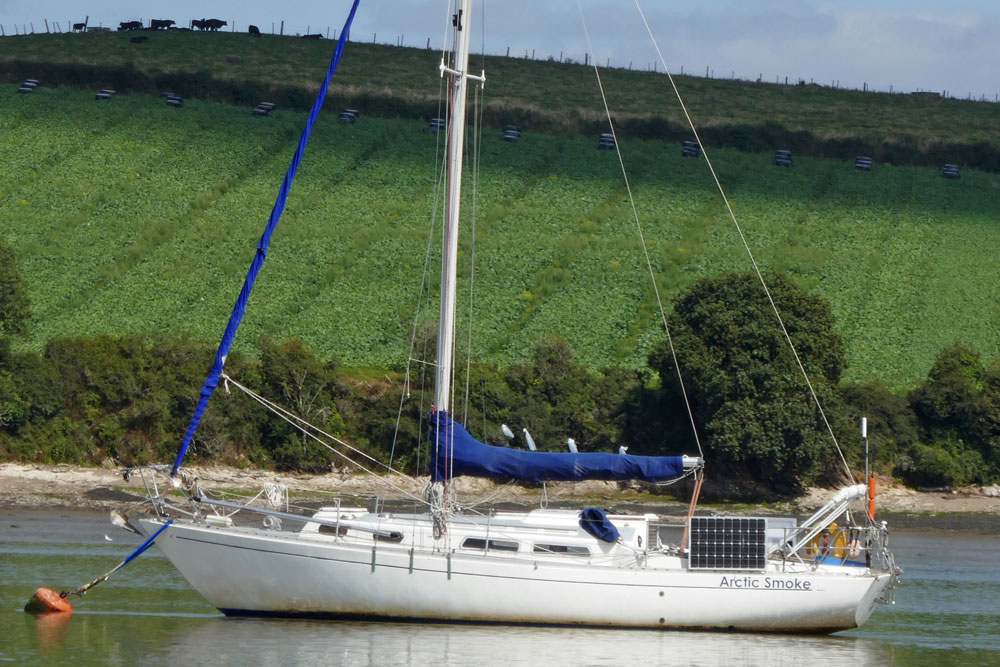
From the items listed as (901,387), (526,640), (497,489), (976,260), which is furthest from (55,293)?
(976,260)

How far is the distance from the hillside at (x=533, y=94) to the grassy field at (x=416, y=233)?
112 inches

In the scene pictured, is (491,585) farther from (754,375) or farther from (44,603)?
(754,375)

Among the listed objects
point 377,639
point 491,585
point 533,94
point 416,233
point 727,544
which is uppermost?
point 533,94

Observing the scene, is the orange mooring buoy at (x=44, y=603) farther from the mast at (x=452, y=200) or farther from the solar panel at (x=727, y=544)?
the solar panel at (x=727, y=544)

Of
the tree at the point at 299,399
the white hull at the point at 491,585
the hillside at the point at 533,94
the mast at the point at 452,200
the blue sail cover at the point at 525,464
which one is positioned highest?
the hillside at the point at 533,94

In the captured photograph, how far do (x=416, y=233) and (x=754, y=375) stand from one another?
3391cm

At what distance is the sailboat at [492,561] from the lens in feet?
90.0

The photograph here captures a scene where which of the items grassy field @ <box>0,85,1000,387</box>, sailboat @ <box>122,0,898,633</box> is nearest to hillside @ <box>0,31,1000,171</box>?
grassy field @ <box>0,85,1000,387</box>

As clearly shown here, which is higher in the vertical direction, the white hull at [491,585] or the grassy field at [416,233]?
the grassy field at [416,233]

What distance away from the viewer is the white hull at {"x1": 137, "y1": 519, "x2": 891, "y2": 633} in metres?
27.4

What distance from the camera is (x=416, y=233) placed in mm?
82750

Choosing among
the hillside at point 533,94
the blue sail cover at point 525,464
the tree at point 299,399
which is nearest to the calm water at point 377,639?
→ the blue sail cover at point 525,464

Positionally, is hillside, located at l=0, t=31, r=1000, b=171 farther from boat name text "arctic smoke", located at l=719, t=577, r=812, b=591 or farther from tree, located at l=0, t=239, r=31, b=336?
boat name text "arctic smoke", located at l=719, t=577, r=812, b=591

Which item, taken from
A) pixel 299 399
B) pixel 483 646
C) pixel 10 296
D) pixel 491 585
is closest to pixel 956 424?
pixel 299 399
